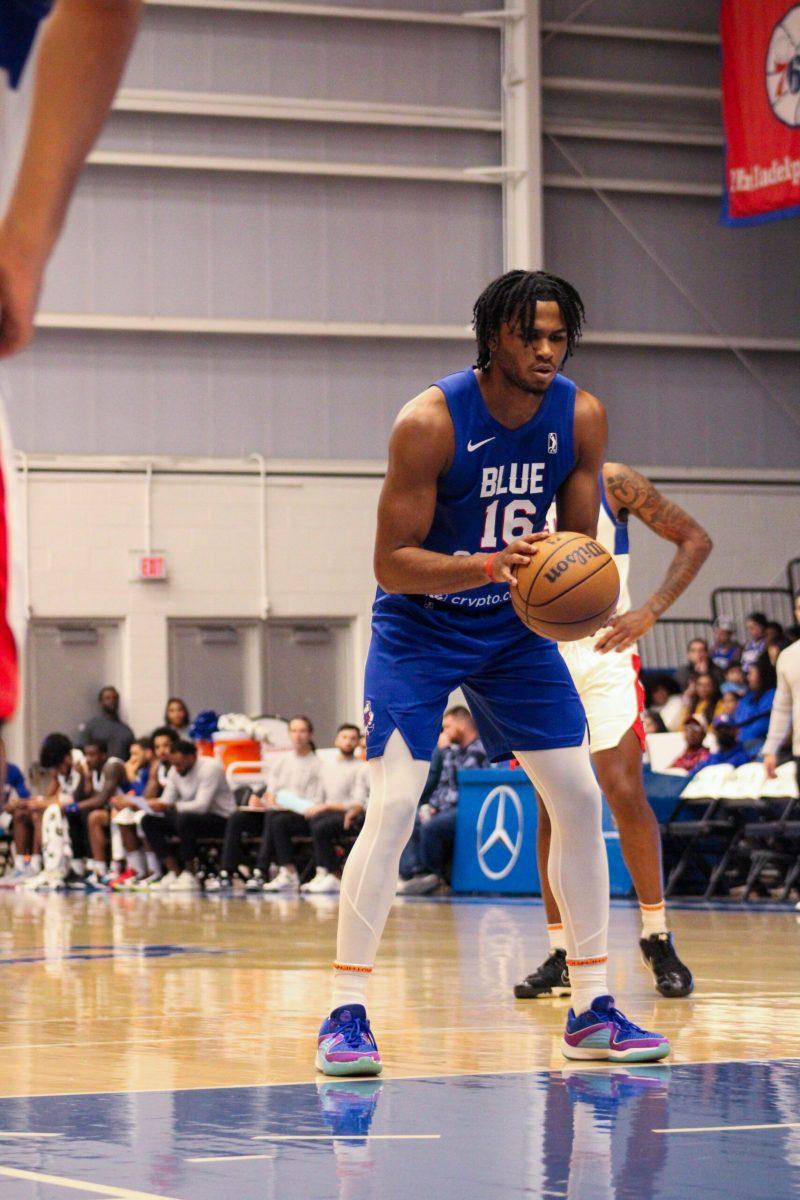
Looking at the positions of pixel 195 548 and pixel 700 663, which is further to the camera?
pixel 195 548

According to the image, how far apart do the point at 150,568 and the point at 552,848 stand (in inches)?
681

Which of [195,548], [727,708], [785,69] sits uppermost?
[785,69]

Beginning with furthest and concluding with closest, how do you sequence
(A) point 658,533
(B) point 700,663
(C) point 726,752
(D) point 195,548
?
(D) point 195,548 → (B) point 700,663 → (C) point 726,752 → (A) point 658,533

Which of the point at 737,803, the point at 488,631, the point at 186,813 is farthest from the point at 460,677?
the point at 186,813

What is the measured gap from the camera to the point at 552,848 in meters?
4.87

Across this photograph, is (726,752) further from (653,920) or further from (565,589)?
(565,589)

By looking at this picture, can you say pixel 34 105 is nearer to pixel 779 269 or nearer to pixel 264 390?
pixel 264 390

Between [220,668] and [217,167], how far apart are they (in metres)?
5.46

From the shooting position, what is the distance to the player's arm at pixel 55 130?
1302mm

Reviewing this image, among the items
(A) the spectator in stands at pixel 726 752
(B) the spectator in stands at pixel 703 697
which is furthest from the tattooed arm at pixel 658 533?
(B) the spectator in stands at pixel 703 697

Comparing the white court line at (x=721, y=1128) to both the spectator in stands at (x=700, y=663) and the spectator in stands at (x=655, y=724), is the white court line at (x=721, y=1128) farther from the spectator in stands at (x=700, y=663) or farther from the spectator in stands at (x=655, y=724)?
the spectator in stands at (x=700, y=663)

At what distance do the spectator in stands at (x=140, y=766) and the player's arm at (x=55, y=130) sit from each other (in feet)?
58.7

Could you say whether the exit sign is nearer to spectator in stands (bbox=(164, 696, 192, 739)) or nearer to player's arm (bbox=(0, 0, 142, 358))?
spectator in stands (bbox=(164, 696, 192, 739))

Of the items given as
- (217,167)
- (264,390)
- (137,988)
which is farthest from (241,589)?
(137,988)
